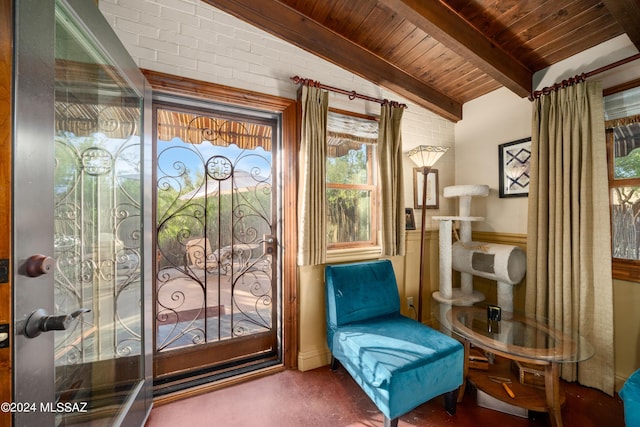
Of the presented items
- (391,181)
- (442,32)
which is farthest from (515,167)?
(442,32)

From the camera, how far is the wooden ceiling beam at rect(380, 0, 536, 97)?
1655 millimetres

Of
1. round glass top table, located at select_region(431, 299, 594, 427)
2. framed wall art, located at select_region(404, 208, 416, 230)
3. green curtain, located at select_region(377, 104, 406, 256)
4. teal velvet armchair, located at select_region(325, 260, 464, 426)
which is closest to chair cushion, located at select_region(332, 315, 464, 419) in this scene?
teal velvet armchair, located at select_region(325, 260, 464, 426)

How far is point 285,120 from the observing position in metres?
2.10

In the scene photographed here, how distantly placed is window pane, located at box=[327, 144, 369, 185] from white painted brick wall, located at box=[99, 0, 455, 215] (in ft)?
1.38

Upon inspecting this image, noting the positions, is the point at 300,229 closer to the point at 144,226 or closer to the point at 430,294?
the point at 144,226

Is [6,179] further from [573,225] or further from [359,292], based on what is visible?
[573,225]

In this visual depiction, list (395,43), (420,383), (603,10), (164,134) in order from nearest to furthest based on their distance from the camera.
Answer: (420,383) < (603,10) < (164,134) < (395,43)

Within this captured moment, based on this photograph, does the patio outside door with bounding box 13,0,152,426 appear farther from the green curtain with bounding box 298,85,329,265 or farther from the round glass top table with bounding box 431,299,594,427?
the round glass top table with bounding box 431,299,594,427

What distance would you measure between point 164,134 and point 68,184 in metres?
0.94

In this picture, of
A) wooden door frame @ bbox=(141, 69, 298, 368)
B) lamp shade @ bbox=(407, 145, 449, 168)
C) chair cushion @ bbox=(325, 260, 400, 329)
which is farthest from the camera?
lamp shade @ bbox=(407, 145, 449, 168)

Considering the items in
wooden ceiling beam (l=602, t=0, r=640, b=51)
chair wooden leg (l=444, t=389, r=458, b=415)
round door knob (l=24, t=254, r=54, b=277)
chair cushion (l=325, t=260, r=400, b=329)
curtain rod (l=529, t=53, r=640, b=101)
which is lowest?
chair wooden leg (l=444, t=389, r=458, b=415)

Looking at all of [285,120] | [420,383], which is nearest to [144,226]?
[285,120]

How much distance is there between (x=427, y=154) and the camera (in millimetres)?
2350

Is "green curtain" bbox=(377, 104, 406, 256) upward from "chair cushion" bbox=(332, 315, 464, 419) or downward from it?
upward
